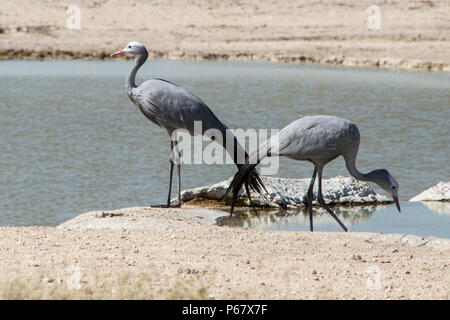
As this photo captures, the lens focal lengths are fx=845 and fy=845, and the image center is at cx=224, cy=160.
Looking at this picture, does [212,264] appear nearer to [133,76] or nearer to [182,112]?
[182,112]

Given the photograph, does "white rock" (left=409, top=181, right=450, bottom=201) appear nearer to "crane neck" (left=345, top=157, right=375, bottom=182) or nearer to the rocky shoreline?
"crane neck" (left=345, top=157, right=375, bottom=182)

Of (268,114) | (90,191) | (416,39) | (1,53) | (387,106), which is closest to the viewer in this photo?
(90,191)

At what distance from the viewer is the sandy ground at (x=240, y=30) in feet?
79.6

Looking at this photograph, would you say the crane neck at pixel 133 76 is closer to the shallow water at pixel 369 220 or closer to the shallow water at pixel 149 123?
the shallow water at pixel 149 123

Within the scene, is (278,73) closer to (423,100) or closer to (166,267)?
(423,100)

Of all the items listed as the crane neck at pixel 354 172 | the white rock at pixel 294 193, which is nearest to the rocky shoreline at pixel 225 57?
the white rock at pixel 294 193

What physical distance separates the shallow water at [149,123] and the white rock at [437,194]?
0.53 meters

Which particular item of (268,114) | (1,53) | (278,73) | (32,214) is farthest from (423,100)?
(1,53)

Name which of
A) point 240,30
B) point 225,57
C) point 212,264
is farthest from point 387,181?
point 240,30

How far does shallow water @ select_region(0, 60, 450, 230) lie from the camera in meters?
9.82

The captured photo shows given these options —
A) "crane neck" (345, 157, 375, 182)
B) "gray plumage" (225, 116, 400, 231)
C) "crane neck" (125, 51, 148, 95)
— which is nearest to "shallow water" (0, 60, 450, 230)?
"crane neck" (125, 51, 148, 95)

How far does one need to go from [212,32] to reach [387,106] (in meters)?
11.4
